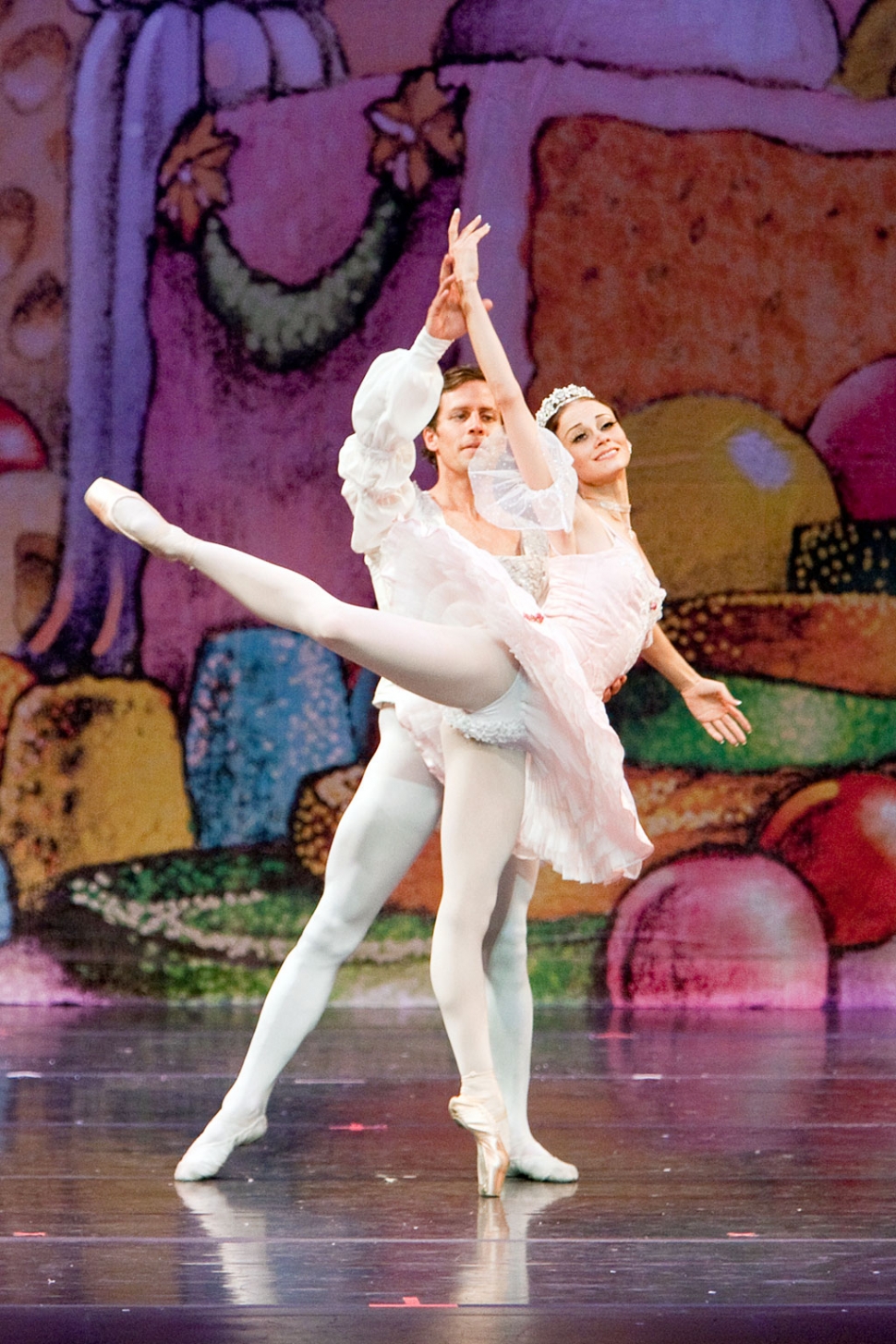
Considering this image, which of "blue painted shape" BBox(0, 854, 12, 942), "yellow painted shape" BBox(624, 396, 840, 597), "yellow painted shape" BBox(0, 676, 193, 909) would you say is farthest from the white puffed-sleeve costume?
"blue painted shape" BBox(0, 854, 12, 942)

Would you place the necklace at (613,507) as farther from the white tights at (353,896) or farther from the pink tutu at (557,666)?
the white tights at (353,896)

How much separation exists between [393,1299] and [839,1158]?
114 centimetres

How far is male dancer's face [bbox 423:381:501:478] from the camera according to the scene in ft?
9.80

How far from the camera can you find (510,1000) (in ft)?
9.45

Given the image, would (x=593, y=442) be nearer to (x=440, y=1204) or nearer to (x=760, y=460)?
(x=440, y=1204)

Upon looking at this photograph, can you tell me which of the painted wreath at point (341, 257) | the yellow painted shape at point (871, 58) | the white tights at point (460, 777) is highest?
the yellow painted shape at point (871, 58)

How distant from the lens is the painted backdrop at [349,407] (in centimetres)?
509

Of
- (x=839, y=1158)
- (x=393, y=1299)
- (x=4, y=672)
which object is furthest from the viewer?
(x=4, y=672)

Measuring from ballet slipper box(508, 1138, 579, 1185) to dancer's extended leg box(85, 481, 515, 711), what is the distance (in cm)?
72

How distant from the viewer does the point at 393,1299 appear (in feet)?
6.66

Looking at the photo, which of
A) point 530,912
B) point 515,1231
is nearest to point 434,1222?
point 515,1231

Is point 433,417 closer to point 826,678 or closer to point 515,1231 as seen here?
point 515,1231

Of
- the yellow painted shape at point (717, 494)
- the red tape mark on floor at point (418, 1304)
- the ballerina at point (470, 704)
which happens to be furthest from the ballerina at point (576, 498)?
the yellow painted shape at point (717, 494)

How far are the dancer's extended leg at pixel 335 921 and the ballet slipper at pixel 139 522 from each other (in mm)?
465
